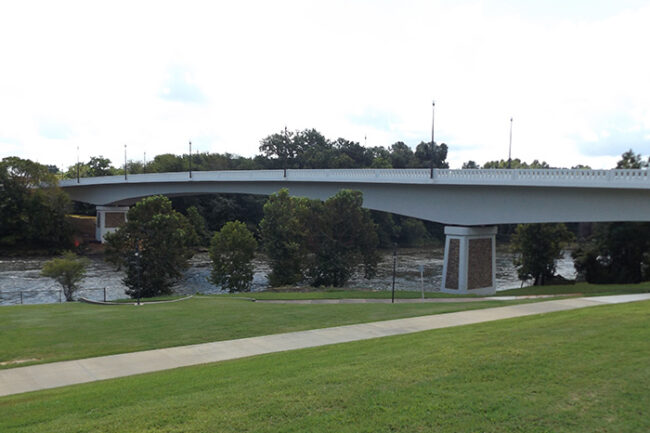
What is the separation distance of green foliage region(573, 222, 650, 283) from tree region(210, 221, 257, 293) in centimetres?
2715

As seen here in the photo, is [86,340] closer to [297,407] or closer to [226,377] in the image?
[226,377]

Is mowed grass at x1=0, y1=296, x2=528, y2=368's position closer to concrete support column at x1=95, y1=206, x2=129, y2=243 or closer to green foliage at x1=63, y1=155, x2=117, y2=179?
concrete support column at x1=95, y1=206, x2=129, y2=243

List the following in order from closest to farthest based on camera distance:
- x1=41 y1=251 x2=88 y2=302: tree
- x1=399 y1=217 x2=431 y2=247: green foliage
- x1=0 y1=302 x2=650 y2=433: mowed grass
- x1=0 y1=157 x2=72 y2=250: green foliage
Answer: x1=0 y1=302 x2=650 y2=433: mowed grass → x1=41 y1=251 x2=88 y2=302: tree → x1=0 y1=157 x2=72 y2=250: green foliage → x1=399 y1=217 x2=431 y2=247: green foliage

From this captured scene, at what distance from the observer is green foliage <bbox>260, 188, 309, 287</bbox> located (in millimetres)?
39000

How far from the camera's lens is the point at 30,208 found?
66.4 metres

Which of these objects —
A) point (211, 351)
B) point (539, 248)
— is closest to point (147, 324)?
point (211, 351)

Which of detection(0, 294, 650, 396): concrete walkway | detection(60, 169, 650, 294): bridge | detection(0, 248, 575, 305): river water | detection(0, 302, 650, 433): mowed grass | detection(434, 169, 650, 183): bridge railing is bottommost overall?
detection(0, 248, 575, 305): river water

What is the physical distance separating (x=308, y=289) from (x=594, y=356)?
2465 cm

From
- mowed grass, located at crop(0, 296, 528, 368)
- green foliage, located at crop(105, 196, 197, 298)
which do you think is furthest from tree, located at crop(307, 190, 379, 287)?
mowed grass, located at crop(0, 296, 528, 368)

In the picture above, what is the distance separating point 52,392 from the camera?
11.0 m

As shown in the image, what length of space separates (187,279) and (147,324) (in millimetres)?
28635

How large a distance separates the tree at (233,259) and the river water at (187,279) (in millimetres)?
2931

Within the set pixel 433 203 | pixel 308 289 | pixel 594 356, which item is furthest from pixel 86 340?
pixel 433 203

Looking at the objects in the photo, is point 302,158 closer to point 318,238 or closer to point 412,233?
point 412,233
